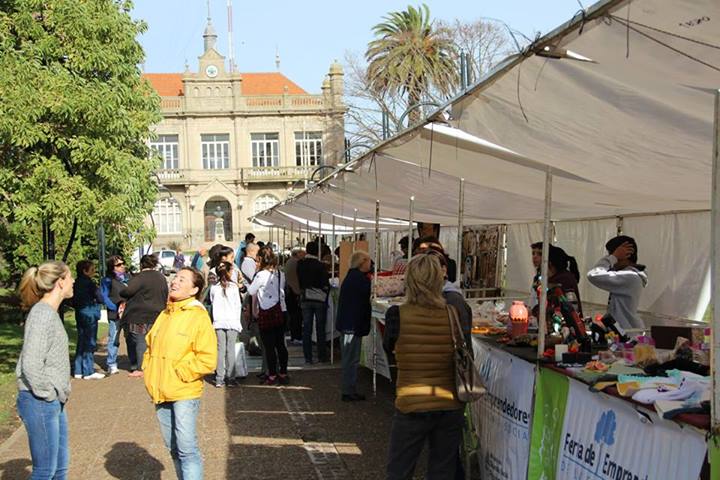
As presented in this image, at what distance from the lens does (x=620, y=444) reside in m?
4.13

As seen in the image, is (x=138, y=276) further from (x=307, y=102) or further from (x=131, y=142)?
(x=307, y=102)

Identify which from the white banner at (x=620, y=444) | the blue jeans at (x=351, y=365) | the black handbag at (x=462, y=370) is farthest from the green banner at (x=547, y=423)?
the blue jeans at (x=351, y=365)

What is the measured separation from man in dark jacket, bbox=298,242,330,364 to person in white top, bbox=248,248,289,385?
1.54m

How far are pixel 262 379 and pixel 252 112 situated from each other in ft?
201

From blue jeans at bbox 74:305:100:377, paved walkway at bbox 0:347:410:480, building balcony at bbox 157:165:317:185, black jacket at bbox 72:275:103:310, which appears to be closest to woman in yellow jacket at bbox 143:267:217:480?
paved walkway at bbox 0:347:410:480

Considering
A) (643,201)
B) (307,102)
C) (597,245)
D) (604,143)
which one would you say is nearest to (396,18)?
(307,102)

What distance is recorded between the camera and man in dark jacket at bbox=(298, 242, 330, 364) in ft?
40.9

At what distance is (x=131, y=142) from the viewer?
11703mm

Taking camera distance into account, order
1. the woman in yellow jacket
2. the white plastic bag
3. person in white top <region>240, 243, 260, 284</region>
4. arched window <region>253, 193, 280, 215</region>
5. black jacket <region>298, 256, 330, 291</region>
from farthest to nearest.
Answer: arched window <region>253, 193, 280, 215</region>, person in white top <region>240, 243, 260, 284</region>, black jacket <region>298, 256, 330, 291</region>, the white plastic bag, the woman in yellow jacket

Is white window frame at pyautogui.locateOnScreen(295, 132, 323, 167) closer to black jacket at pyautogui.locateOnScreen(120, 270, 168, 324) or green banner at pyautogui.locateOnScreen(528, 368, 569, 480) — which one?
black jacket at pyautogui.locateOnScreen(120, 270, 168, 324)

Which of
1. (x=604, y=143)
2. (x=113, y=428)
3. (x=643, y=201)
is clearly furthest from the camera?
(x=643, y=201)

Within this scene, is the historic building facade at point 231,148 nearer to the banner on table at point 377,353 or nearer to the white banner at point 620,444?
the banner on table at point 377,353

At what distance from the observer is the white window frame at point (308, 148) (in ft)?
232

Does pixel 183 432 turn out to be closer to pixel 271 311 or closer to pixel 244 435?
pixel 244 435
